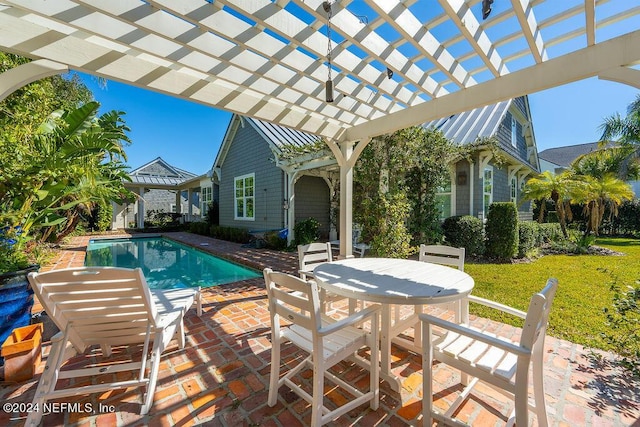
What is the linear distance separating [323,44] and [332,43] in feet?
0.36

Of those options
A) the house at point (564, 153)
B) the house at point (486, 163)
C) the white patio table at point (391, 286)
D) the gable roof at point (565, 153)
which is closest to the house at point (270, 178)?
the house at point (486, 163)

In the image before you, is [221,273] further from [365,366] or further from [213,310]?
[365,366]

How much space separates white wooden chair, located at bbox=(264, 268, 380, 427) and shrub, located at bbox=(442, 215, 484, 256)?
7201 millimetres

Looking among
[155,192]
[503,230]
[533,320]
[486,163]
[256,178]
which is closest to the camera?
[533,320]

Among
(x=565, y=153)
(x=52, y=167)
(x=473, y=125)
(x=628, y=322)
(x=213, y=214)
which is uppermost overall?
(x=565, y=153)

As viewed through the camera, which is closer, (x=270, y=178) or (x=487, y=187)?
(x=487, y=187)

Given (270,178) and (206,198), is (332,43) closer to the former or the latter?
(270,178)

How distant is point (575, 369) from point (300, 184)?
9.33 meters

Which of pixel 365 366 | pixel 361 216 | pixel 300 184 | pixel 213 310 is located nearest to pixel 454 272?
pixel 365 366

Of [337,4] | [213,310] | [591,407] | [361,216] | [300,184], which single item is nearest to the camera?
[591,407]

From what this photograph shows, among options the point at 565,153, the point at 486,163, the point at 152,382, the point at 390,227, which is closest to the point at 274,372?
the point at 152,382

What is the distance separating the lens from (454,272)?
9.28 feet

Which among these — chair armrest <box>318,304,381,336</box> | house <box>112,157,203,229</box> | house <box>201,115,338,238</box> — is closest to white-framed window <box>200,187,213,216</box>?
house <box>112,157,203,229</box>

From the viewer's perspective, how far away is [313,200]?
11.4m
